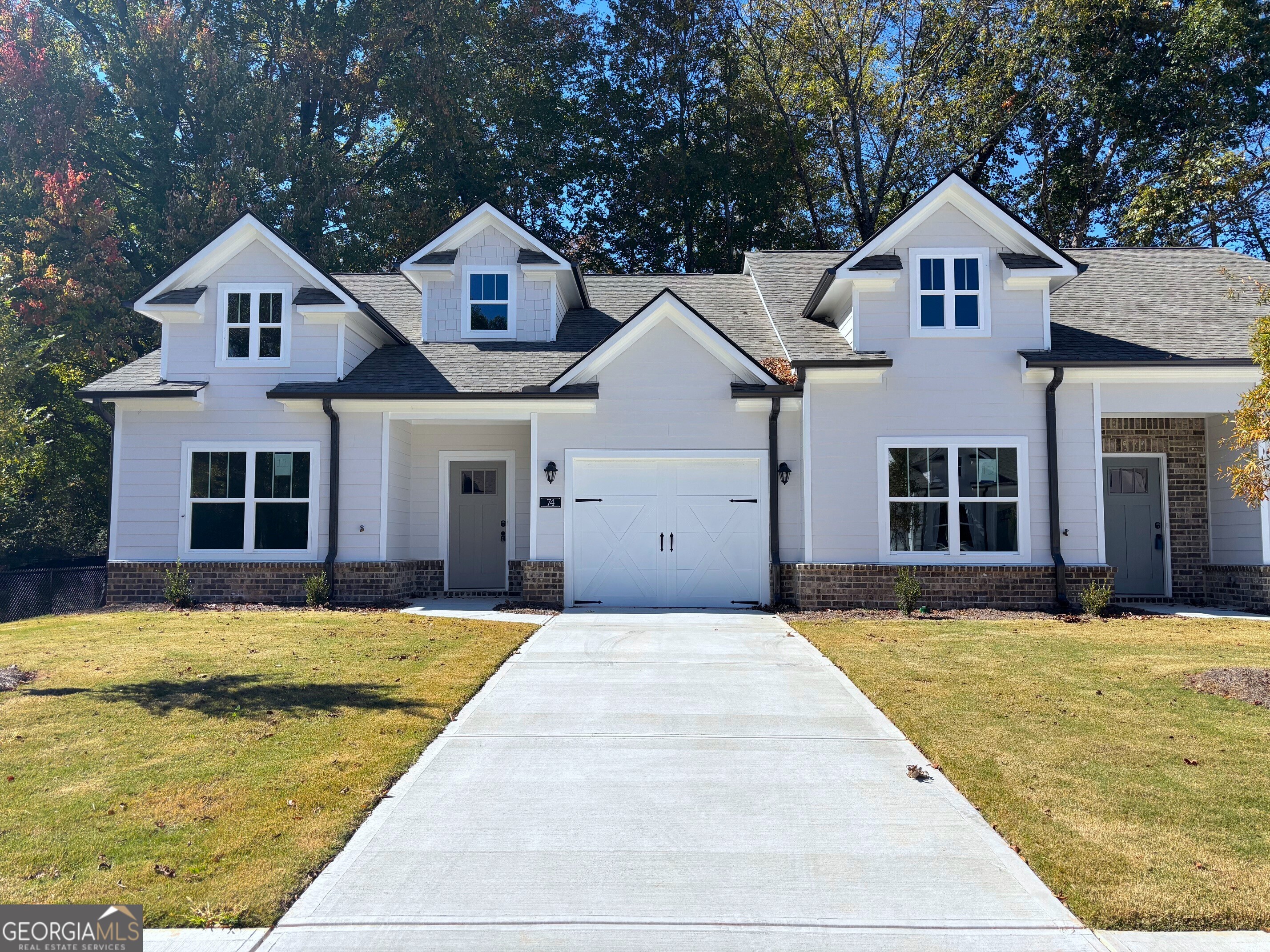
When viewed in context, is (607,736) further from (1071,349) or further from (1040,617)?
(1071,349)

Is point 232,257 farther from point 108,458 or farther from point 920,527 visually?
point 920,527

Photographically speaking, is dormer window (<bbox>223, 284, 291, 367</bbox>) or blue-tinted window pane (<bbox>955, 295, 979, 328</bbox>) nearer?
blue-tinted window pane (<bbox>955, 295, 979, 328</bbox>)

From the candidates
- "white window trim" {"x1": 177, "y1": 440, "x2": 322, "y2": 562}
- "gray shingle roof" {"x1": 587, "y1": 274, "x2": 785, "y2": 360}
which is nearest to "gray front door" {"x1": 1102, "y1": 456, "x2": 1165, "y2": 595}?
"gray shingle roof" {"x1": 587, "y1": 274, "x2": 785, "y2": 360}

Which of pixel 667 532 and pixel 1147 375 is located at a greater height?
pixel 1147 375

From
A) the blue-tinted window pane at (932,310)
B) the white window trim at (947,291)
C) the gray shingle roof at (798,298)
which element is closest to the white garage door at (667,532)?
the gray shingle roof at (798,298)

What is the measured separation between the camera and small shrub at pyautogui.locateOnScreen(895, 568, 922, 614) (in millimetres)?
14203

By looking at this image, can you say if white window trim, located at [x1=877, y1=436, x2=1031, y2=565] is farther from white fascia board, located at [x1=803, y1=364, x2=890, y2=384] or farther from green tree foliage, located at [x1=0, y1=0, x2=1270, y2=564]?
green tree foliage, located at [x1=0, y1=0, x2=1270, y2=564]

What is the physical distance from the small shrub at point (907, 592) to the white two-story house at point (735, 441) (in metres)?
0.36

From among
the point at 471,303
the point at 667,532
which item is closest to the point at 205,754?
the point at 667,532

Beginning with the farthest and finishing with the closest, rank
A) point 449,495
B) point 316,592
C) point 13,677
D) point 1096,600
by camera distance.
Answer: point 449,495, point 316,592, point 1096,600, point 13,677

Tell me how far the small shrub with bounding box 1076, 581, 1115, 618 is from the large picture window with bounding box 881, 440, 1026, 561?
129 centimetres

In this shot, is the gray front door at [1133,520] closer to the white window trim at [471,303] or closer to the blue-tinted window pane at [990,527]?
the blue-tinted window pane at [990,527]

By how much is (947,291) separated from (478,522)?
31.1 ft

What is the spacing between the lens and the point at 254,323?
16.6 metres
